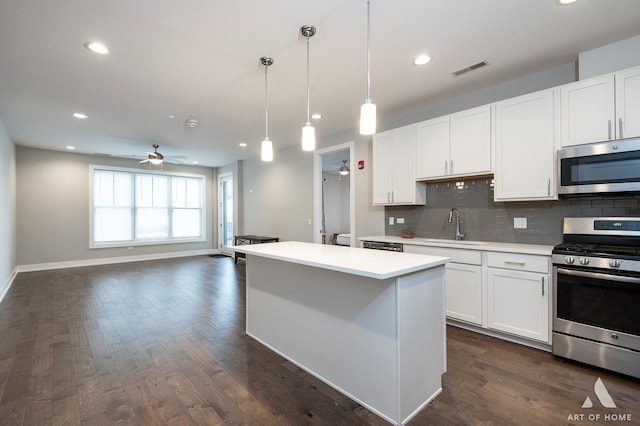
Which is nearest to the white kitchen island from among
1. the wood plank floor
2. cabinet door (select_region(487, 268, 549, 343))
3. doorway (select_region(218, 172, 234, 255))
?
the wood plank floor

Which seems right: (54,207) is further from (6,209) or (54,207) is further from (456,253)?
(456,253)

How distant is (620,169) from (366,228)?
2947 mm

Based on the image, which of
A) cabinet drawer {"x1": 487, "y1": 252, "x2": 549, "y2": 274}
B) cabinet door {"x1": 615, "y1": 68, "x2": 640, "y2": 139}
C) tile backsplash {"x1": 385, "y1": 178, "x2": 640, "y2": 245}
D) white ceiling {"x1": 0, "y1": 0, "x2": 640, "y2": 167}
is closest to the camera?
white ceiling {"x1": 0, "y1": 0, "x2": 640, "y2": 167}

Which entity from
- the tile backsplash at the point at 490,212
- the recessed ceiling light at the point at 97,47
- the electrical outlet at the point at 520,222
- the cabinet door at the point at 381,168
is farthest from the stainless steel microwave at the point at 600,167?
the recessed ceiling light at the point at 97,47

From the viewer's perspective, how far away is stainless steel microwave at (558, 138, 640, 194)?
2299 millimetres

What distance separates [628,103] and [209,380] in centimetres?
393

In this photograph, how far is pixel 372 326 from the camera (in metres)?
1.85

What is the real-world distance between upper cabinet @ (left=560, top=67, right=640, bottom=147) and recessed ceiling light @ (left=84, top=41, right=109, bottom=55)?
4.06 meters

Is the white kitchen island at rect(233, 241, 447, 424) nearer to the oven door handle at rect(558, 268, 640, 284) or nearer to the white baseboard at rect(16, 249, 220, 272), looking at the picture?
the oven door handle at rect(558, 268, 640, 284)

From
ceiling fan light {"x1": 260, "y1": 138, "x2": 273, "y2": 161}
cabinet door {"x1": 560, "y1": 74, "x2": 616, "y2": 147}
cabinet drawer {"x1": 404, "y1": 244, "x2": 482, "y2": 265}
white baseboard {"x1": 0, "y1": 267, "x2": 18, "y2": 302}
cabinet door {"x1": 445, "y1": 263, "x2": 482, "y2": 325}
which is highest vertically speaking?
cabinet door {"x1": 560, "y1": 74, "x2": 616, "y2": 147}

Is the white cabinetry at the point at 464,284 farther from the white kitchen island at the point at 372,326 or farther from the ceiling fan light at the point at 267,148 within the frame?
the ceiling fan light at the point at 267,148

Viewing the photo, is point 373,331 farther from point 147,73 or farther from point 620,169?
point 147,73

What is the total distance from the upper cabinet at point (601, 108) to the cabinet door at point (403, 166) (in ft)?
4.99

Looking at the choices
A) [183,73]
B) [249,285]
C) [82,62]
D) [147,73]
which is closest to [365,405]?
[249,285]
